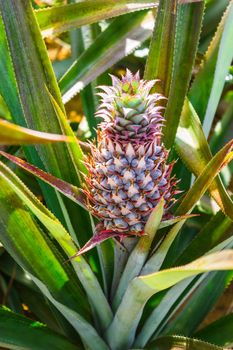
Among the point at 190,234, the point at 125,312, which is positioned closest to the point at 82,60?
the point at 190,234

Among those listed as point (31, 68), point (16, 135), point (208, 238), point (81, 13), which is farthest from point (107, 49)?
point (16, 135)

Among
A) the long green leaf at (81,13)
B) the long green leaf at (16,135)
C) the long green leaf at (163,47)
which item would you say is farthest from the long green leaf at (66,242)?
the long green leaf at (81,13)

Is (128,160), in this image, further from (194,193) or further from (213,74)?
(213,74)

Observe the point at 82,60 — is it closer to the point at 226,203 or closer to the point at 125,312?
the point at 226,203

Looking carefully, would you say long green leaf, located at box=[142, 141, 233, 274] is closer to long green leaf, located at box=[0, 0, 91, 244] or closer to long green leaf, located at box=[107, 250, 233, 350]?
long green leaf, located at box=[107, 250, 233, 350]

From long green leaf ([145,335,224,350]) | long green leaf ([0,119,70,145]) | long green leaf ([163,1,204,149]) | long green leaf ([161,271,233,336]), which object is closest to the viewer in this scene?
long green leaf ([0,119,70,145])

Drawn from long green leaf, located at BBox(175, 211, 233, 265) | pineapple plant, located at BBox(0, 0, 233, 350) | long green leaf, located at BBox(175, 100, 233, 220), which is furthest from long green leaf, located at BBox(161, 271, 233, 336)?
long green leaf, located at BBox(175, 100, 233, 220)
